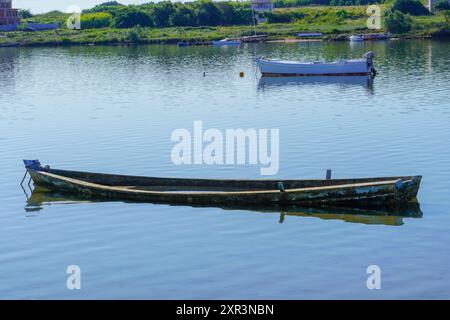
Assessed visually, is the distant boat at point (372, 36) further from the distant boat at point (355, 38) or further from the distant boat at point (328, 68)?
the distant boat at point (328, 68)

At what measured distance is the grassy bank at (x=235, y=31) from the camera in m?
149

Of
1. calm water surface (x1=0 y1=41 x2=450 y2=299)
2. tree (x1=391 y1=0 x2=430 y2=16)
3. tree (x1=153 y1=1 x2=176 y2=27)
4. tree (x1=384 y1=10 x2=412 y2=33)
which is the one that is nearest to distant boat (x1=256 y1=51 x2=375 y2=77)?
calm water surface (x1=0 y1=41 x2=450 y2=299)

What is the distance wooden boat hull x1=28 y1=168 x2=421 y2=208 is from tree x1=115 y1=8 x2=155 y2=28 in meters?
148

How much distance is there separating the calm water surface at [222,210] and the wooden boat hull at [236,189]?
60 centimetres

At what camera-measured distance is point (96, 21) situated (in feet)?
623

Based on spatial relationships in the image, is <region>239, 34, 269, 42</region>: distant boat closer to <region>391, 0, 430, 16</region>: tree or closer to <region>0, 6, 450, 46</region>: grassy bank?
<region>0, 6, 450, 46</region>: grassy bank

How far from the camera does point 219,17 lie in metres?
184

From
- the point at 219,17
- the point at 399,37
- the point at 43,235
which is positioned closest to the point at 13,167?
the point at 43,235

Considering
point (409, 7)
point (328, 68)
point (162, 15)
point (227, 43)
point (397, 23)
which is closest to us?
point (328, 68)

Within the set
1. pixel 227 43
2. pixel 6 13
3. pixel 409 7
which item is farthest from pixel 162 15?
pixel 409 7

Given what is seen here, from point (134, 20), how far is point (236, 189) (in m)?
152

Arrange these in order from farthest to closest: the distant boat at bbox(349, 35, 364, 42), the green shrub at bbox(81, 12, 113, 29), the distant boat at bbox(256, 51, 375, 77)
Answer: the green shrub at bbox(81, 12, 113, 29) → the distant boat at bbox(349, 35, 364, 42) → the distant boat at bbox(256, 51, 375, 77)

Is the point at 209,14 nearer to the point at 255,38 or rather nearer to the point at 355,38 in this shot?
the point at 255,38

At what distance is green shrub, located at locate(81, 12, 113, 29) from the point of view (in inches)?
7441
